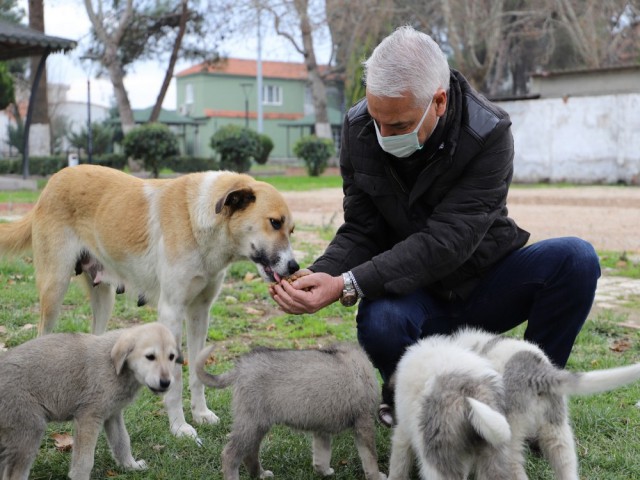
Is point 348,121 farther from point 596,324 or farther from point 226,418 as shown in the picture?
point 596,324

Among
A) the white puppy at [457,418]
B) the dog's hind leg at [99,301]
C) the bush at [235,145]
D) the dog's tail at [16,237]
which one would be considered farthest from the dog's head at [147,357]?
the bush at [235,145]

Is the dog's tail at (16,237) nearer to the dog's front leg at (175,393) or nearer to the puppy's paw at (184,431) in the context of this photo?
the dog's front leg at (175,393)

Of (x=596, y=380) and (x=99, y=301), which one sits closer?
(x=596, y=380)

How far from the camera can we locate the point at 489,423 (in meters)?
2.82

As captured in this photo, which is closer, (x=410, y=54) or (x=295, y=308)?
(x=410, y=54)

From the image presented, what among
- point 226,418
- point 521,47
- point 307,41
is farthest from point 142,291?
point 521,47

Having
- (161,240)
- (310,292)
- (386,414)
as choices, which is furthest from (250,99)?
(310,292)

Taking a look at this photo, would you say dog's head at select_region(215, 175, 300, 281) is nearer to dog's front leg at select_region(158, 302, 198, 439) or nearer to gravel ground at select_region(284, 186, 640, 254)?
dog's front leg at select_region(158, 302, 198, 439)

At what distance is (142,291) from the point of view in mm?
5055

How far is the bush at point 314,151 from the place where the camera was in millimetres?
30594

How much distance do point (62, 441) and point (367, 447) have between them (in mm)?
1692

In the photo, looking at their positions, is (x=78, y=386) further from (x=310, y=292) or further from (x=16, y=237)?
(x=16, y=237)

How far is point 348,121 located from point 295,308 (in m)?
1.11

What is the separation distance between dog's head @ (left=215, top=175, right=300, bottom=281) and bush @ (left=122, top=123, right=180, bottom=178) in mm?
23214
